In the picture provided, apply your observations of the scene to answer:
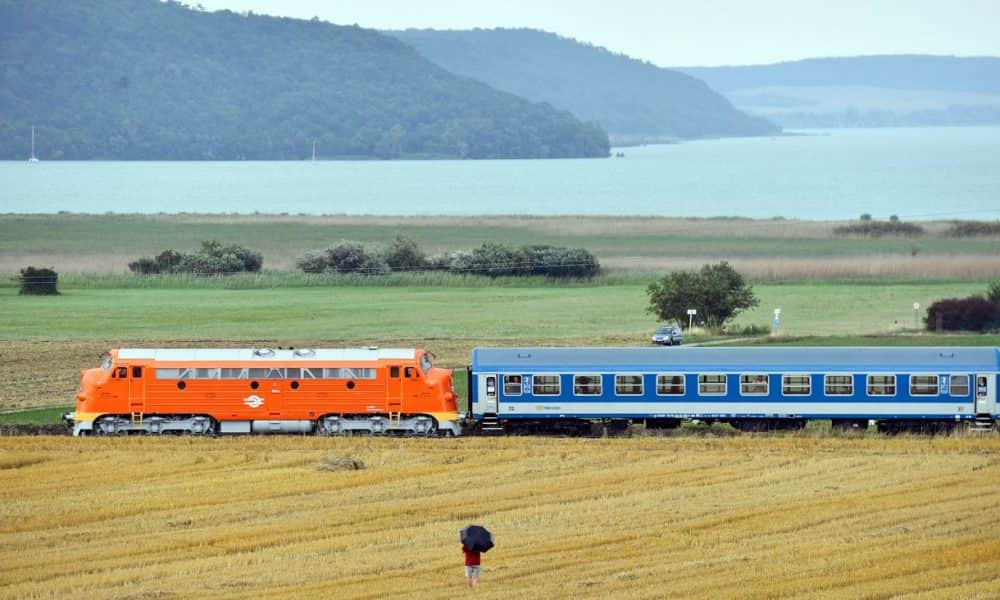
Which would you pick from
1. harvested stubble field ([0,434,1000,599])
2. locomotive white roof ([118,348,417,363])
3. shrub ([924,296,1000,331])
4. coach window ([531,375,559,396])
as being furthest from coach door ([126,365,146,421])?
shrub ([924,296,1000,331])

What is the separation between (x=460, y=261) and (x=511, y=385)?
57333 millimetres

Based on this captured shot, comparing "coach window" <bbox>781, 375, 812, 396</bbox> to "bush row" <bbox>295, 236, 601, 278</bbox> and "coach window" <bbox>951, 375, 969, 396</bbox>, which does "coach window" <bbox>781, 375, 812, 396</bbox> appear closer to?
"coach window" <bbox>951, 375, 969, 396</bbox>

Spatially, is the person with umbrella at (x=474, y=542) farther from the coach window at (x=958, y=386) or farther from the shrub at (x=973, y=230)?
the shrub at (x=973, y=230)

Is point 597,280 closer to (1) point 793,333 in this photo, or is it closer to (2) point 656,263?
(2) point 656,263

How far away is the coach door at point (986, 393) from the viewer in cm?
4994

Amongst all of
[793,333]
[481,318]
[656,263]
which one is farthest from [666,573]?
[656,263]

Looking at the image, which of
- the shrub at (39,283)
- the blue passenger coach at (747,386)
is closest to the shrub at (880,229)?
the shrub at (39,283)

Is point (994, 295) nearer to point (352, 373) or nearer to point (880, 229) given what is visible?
point (352, 373)

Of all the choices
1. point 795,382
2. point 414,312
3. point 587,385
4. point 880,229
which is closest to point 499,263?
point 414,312

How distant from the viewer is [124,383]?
49656mm

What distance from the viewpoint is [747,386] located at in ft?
165

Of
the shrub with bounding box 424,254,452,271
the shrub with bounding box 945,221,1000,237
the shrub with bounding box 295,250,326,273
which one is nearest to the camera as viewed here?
the shrub with bounding box 424,254,452,271

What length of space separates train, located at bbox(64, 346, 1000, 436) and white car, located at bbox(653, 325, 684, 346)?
2266 cm

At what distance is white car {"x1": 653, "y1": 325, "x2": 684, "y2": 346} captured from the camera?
73.2m
